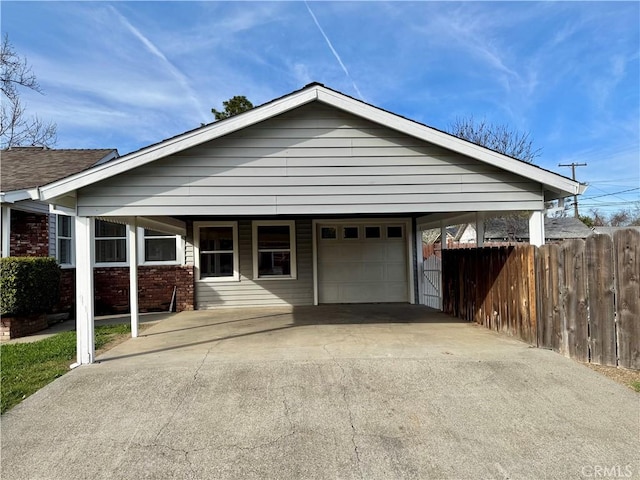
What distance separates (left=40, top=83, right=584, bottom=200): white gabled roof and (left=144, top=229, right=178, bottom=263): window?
5.43 meters

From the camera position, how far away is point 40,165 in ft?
34.7

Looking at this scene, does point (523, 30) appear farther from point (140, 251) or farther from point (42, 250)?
point (42, 250)

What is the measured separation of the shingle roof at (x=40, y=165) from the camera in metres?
8.77

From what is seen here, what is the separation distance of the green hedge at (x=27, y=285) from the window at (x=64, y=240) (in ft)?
6.10

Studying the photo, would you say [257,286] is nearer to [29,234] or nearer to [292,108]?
[29,234]

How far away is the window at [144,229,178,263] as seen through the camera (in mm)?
10492

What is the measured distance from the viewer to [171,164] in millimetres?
5484

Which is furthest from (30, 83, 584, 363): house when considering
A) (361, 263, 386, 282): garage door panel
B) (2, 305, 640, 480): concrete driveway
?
(361, 263, 386, 282): garage door panel

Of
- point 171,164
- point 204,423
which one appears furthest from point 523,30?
point 204,423

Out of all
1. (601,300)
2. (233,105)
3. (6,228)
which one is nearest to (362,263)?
(601,300)

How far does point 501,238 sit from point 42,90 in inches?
1009

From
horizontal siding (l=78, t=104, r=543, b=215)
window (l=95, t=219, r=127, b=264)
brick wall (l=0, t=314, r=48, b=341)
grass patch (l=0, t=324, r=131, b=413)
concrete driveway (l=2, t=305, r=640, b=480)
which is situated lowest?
concrete driveway (l=2, t=305, r=640, b=480)

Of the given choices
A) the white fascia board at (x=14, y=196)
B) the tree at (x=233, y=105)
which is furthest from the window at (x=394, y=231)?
the tree at (x=233, y=105)

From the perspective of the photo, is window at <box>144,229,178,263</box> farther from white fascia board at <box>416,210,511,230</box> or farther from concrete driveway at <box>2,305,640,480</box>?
white fascia board at <box>416,210,511,230</box>
